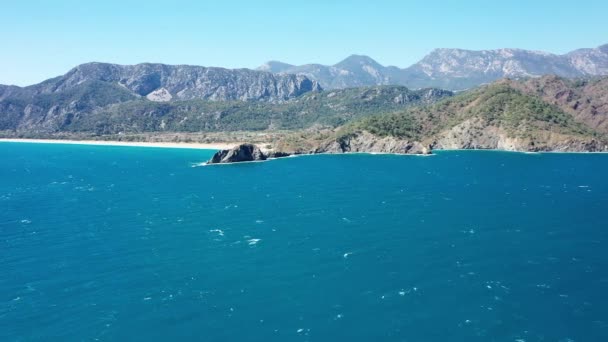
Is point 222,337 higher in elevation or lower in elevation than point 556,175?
lower

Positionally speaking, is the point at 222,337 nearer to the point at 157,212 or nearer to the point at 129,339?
the point at 129,339

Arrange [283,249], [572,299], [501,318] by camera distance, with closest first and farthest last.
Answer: [501,318], [572,299], [283,249]

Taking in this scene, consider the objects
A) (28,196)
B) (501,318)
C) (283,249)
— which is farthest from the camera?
(28,196)

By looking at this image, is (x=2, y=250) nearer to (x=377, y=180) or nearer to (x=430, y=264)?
(x=430, y=264)

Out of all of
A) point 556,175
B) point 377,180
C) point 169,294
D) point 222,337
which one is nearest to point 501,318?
point 222,337

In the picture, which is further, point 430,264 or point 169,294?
point 430,264

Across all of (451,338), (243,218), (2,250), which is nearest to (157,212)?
(243,218)
